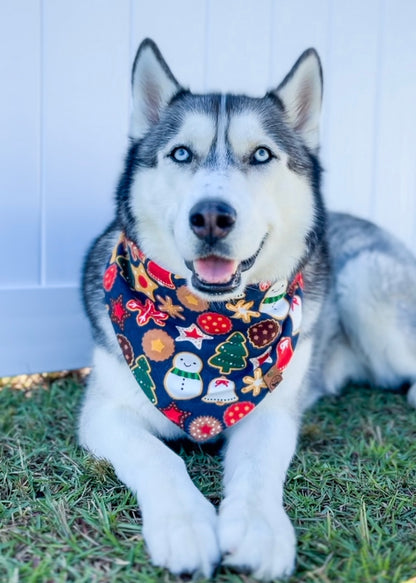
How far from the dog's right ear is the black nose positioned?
78cm

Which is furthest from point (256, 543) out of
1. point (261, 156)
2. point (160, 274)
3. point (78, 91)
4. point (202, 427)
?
Answer: point (78, 91)

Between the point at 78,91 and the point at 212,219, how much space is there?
166 centimetres

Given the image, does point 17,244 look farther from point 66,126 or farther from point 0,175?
point 66,126

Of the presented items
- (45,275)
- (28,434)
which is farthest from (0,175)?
(28,434)

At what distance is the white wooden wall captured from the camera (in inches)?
118

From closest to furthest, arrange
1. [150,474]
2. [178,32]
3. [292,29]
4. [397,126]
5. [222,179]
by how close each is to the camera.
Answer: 1. [150,474]
2. [222,179]
3. [178,32]
4. [292,29]
5. [397,126]

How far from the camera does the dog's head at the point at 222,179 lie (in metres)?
1.92

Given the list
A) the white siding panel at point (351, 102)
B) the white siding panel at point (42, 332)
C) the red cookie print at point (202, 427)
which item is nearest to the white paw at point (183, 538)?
the red cookie print at point (202, 427)

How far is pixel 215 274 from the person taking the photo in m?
1.98

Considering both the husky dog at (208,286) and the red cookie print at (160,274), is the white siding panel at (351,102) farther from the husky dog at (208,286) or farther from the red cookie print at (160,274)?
the red cookie print at (160,274)

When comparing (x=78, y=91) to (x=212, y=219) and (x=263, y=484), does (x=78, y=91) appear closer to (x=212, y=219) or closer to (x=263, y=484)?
(x=212, y=219)

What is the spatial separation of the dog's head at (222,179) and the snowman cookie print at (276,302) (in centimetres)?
5

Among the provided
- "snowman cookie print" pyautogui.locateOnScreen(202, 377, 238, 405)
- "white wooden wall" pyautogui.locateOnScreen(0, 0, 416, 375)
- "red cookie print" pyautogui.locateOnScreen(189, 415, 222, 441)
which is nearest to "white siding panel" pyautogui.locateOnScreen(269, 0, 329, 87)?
"white wooden wall" pyautogui.locateOnScreen(0, 0, 416, 375)

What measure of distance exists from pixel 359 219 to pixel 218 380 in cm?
182
